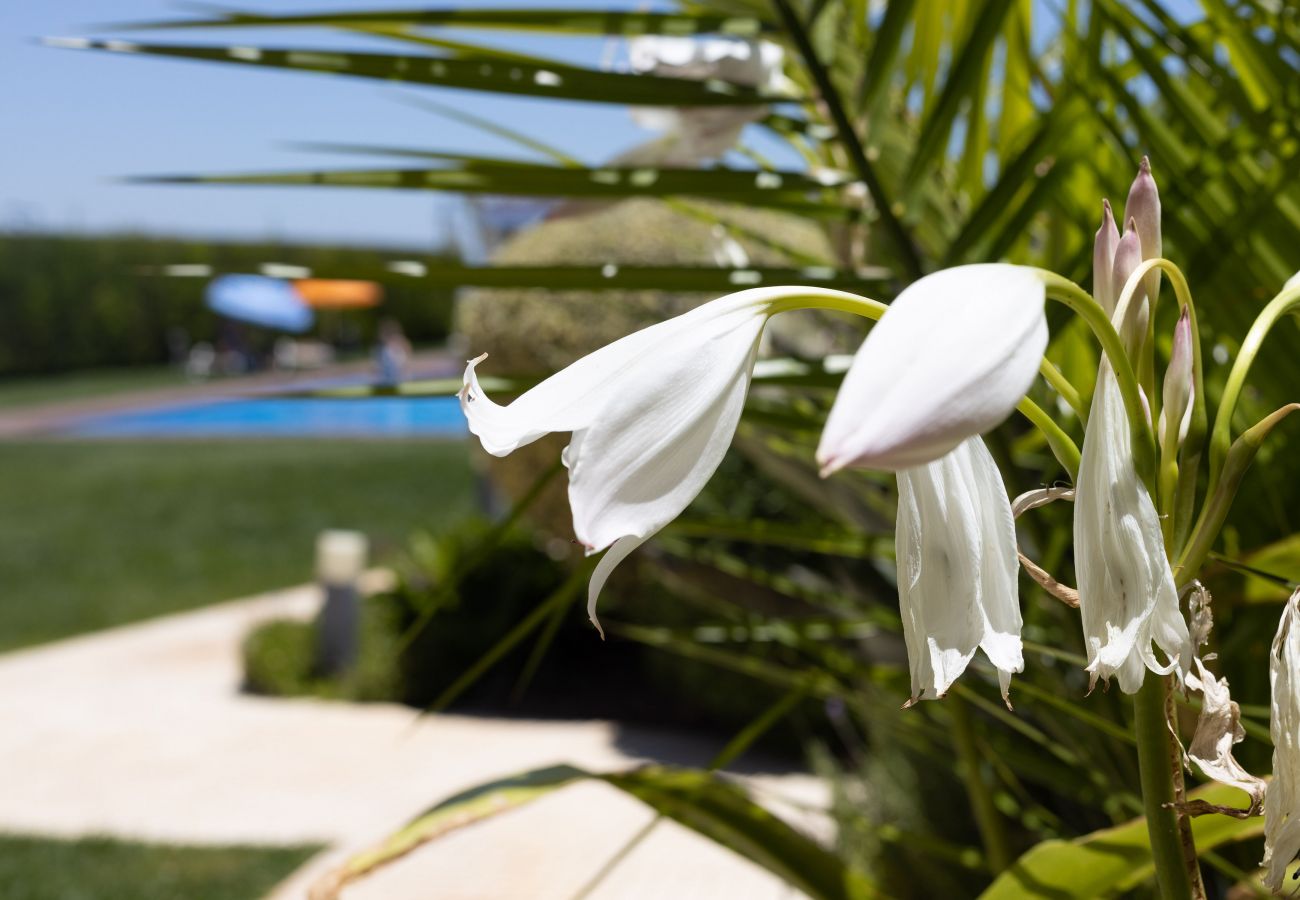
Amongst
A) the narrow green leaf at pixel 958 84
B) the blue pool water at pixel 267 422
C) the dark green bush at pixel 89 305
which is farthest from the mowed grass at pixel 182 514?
the dark green bush at pixel 89 305

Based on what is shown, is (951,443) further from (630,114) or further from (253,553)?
(253,553)

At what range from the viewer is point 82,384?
971 inches

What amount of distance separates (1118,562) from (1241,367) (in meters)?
0.10

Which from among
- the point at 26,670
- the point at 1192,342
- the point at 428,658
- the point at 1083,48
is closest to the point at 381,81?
the point at 1083,48

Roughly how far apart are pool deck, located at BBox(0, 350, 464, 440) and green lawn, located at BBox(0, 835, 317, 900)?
42.8ft

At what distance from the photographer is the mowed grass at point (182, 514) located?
810cm

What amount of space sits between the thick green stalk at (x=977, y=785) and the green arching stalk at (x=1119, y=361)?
49cm

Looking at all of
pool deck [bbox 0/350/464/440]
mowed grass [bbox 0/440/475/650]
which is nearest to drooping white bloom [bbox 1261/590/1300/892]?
mowed grass [bbox 0/440/475/650]

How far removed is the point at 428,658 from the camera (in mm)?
5398

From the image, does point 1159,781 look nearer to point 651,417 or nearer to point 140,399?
point 651,417

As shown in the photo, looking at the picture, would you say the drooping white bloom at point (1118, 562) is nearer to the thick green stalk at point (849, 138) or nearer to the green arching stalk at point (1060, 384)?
the green arching stalk at point (1060, 384)

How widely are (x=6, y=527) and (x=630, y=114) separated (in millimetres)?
11157

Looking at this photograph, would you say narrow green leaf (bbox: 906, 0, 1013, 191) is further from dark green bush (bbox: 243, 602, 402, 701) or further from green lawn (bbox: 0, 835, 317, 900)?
dark green bush (bbox: 243, 602, 402, 701)

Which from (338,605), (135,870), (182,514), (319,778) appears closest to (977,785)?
(135,870)
